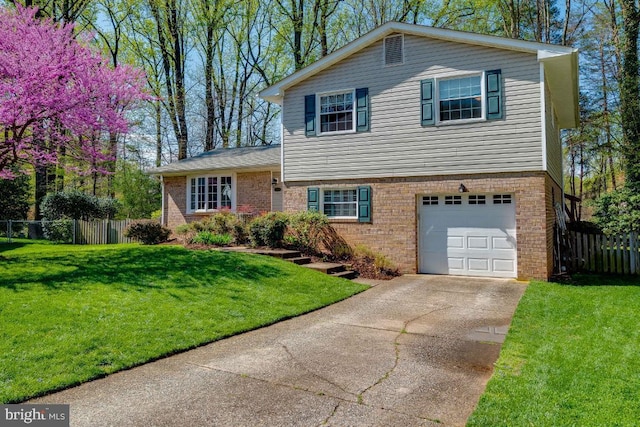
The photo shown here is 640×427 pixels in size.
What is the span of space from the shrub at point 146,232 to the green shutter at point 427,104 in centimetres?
1011

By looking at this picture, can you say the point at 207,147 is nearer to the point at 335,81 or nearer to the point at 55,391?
the point at 335,81

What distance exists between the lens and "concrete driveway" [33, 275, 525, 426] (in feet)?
11.2

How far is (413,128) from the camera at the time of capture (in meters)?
11.5

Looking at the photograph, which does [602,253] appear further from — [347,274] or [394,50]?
[394,50]

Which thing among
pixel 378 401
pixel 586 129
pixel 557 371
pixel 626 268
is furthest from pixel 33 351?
pixel 586 129

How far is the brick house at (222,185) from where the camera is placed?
51.7 ft

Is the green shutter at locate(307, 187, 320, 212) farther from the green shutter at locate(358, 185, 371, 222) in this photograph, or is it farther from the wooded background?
the wooded background

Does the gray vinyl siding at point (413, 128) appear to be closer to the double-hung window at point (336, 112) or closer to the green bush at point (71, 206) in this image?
the double-hung window at point (336, 112)

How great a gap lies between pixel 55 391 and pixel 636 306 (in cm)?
884

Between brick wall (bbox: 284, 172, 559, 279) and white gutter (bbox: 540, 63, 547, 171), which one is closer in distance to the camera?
white gutter (bbox: 540, 63, 547, 171)

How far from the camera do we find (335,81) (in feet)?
41.7

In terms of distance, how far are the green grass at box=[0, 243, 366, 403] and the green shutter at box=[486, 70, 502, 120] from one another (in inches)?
226

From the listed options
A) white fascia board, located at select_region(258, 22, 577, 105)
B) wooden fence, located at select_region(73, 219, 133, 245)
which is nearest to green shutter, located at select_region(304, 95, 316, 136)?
white fascia board, located at select_region(258, 22, 577, 105)

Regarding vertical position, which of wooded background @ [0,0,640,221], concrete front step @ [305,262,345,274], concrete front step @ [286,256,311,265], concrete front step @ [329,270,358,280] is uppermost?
wooded background @ [0,0,640,221]
